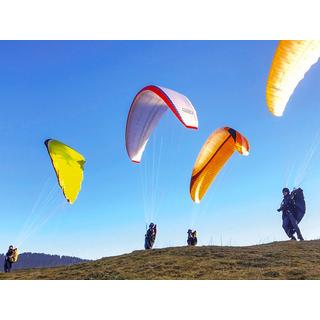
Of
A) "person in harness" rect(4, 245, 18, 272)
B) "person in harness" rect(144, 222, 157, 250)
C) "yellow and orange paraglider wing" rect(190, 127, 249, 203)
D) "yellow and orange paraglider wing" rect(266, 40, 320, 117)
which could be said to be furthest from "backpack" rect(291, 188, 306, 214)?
"person in harness" rect(4, 245, 18, 272)

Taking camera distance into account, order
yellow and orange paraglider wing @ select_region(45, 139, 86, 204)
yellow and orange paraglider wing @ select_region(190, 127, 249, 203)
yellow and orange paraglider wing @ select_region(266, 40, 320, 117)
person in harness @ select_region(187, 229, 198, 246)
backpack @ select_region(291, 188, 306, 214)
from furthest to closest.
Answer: person in harness @ select_region(187, 229, 198, 246) → yellow and orange paraglider wing @ select_region(190, 127, 249, 203) → yellow and orange paraglider wing @ select_region(45, 139, 86, 204) → backpack @ select_region(291, 188, 306, 214) → yellow and orange paraglider wing @ select_region(266, 40, 320, 117)

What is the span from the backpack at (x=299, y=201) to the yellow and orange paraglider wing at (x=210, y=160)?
271 cm

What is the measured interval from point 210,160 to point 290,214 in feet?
11.3

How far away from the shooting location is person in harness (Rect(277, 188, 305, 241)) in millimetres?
13633

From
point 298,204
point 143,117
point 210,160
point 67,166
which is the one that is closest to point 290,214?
point 298,204

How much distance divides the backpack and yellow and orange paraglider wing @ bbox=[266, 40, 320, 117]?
592 centimetres

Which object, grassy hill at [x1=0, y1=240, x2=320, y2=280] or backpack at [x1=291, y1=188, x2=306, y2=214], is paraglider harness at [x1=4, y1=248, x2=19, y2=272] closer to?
grassy hill at [x1=0, y1=240, x2=320, y2=280]

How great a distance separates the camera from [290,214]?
13.7 m

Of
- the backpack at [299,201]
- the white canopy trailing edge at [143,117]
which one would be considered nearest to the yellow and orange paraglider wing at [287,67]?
the white canopy trailing edge at [143,117]

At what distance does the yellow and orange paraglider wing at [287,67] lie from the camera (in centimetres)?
753

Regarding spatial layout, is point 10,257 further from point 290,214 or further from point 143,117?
point 290,214

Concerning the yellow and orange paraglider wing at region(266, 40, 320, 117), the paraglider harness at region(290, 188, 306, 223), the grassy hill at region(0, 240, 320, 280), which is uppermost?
the yellow and orange paraglider wing at region(266, 40, 320, 117)
